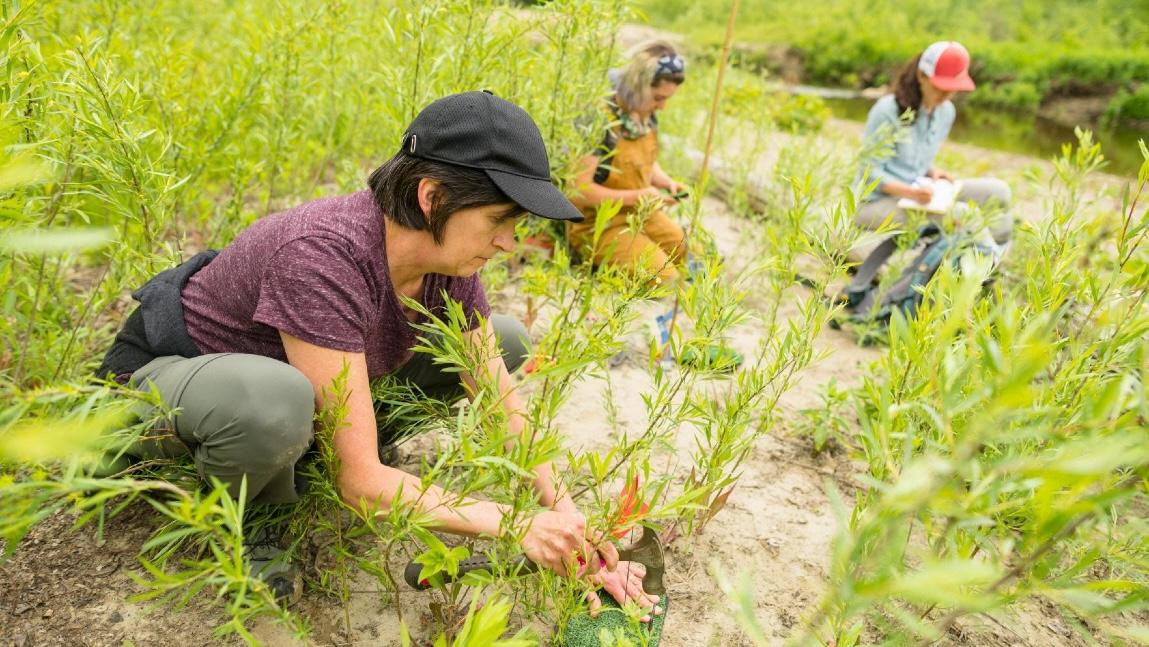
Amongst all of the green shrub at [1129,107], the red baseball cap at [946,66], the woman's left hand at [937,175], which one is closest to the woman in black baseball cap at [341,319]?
the red baseball cap at [946,66]

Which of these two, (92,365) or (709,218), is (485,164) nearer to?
(92,365)

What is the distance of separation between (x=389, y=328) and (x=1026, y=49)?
22788 mm

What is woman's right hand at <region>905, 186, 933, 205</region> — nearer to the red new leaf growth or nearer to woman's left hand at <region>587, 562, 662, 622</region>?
woman's left hand at <region>587, 562, 662, 622</region>

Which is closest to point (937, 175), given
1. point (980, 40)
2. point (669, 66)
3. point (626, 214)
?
point (669, 66)

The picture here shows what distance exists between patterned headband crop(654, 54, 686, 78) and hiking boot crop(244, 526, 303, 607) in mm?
2652

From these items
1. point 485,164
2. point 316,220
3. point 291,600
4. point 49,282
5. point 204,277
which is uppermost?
point 485,164

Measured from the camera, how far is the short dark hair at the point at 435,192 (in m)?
1.53

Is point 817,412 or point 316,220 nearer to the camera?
point 316,220

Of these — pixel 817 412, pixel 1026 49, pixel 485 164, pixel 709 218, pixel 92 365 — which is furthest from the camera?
pixel 1026 49

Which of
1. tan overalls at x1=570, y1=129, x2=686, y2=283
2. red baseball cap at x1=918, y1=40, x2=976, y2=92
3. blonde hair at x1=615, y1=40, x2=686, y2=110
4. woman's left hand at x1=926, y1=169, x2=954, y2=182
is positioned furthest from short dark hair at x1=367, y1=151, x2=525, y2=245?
woman's left hand at x1=926, y1=169, x2=954, y2=182

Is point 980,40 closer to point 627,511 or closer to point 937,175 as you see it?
point 937,175

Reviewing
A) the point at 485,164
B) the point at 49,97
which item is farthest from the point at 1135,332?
the point at 49,97

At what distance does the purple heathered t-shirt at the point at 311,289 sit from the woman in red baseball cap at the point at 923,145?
282 cm

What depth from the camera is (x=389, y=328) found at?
1.75 m
